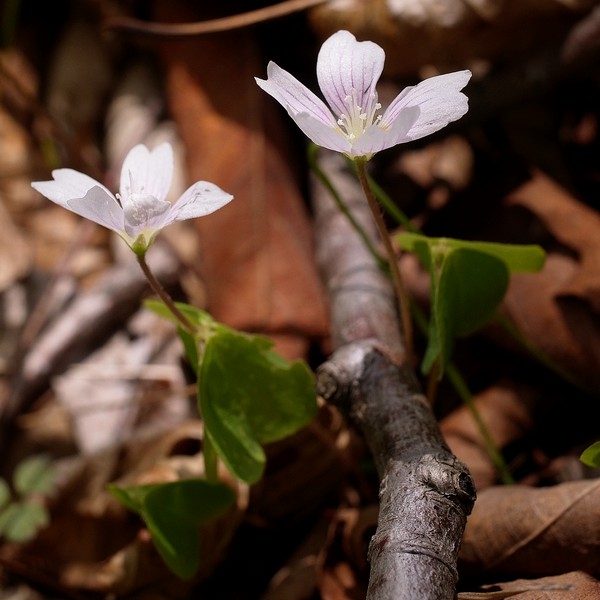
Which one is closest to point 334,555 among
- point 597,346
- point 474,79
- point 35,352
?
point 597,346

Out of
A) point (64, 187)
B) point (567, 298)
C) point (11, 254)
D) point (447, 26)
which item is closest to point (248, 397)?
point (64, 187)

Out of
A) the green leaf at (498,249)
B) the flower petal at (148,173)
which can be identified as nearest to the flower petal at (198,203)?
the flower petal at (148,173)

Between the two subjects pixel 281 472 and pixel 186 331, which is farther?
pixel 281 472

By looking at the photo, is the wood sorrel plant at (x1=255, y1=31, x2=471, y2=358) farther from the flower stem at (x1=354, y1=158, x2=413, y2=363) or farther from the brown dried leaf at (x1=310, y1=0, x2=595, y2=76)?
the brown dried leaf at (x1=310, y1=0, x2=595, y2=76)

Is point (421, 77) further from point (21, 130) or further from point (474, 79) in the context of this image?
point (21, 130)

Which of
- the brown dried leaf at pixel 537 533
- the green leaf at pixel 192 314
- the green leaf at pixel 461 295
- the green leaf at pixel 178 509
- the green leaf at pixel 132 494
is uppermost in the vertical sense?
the green leaf at pixel 192 314

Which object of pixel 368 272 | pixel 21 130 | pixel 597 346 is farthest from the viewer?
pixel 21 130

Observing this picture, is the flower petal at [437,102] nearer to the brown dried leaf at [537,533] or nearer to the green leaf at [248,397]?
the green leaf at [248,397]
